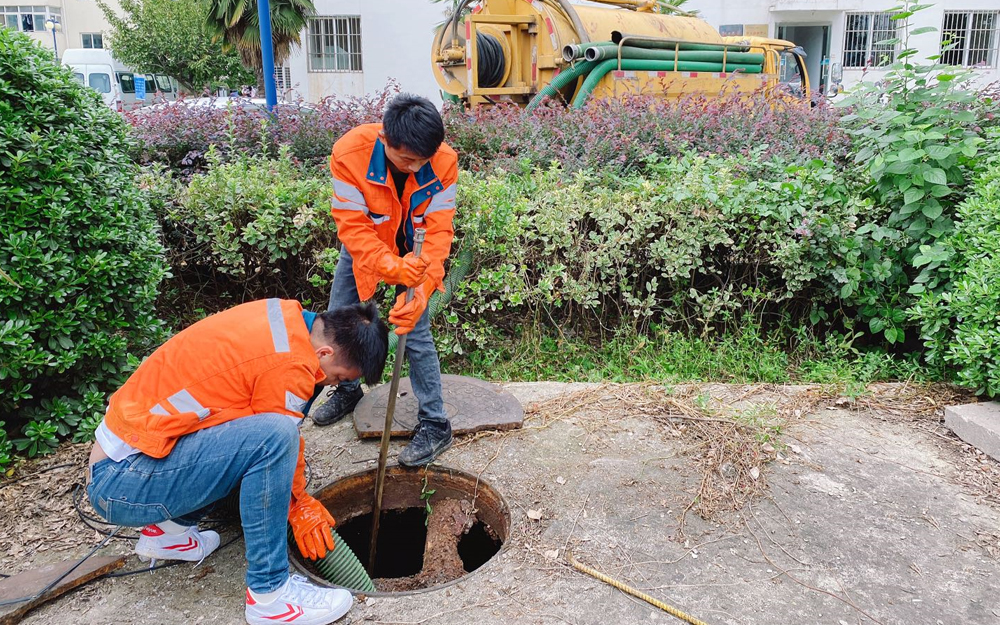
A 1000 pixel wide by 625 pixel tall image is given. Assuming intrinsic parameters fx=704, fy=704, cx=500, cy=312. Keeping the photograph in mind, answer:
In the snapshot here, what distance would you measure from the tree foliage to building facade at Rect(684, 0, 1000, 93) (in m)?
15.3

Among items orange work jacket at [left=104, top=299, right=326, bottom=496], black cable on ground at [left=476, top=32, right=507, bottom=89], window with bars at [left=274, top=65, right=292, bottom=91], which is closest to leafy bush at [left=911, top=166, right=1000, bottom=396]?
orange work jacket at [left=104, top=299, right=326, bottom=496]

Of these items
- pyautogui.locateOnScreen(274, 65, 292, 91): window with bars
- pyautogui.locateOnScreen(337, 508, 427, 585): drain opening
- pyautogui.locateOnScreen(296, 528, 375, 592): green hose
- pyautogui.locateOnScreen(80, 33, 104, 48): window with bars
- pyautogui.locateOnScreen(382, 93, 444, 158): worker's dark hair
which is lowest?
pyautogui.locateOnScreen(337, 508, 427, 585): drain opening

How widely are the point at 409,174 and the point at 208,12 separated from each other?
708 inches

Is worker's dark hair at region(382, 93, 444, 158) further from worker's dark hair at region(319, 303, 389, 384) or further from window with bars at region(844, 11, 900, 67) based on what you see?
window with bars at region(844, 11, 900, 67)

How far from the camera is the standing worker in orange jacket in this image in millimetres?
2621

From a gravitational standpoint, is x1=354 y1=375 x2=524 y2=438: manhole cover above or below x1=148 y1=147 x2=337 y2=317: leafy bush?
below

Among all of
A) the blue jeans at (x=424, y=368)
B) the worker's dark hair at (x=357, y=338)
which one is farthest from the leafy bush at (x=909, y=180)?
the worker's dark hair at (x=357, y=338)

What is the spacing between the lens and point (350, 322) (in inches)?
85.5

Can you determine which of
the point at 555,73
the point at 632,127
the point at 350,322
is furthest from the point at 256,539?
the point at 555,73

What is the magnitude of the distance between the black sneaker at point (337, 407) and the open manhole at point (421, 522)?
444 mm

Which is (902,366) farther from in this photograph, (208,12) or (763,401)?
(208,12)

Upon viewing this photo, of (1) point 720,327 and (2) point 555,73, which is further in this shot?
(2) point 555,73

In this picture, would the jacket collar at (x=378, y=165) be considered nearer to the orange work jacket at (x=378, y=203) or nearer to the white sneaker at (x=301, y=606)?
the orange work jacket at (x=378, y=203)

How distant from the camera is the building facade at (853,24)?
19.3 meters
